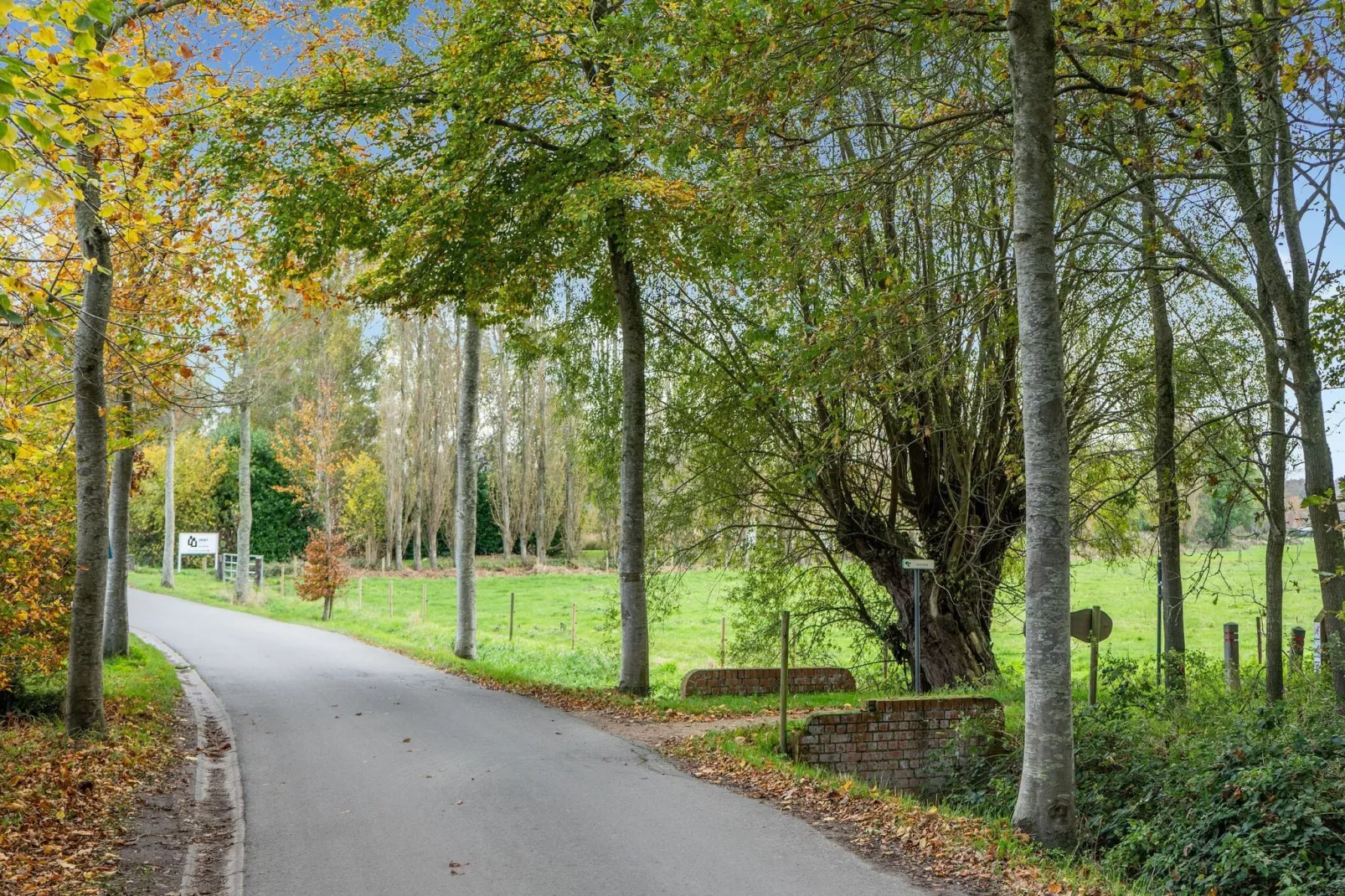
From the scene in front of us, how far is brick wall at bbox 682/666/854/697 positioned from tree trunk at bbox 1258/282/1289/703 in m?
6.42

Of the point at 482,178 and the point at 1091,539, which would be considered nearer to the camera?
the point at 482,178

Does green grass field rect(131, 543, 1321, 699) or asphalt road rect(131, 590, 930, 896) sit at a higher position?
asphalt road rect(131, 590, 930, 896)

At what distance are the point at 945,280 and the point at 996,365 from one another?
16.8ft

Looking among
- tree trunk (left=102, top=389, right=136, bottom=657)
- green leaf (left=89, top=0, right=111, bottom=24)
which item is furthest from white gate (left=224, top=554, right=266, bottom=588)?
green leaf (left=89, top=0, right=111, bottom=24)

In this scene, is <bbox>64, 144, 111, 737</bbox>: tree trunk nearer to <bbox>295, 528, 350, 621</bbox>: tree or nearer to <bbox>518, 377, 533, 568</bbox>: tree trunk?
<bbox>295, 528, 350, 621</bbox>: tree

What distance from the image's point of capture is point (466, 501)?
19.8 metres

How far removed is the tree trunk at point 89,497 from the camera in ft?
34.6

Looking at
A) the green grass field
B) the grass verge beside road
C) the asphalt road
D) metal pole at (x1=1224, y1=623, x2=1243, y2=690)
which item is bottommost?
the green grass field

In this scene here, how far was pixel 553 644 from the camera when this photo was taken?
82.0ft

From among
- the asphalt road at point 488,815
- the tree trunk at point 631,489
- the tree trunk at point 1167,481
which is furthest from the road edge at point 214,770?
the tree trunk at point 1167,481

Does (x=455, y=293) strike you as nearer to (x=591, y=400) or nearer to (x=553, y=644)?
(x=591, y=400)

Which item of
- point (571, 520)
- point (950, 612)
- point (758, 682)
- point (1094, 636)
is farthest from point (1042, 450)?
point (571, 520)

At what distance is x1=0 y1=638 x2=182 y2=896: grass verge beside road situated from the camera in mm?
6734

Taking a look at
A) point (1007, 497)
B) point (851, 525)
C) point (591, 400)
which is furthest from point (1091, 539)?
point (591, 400)
